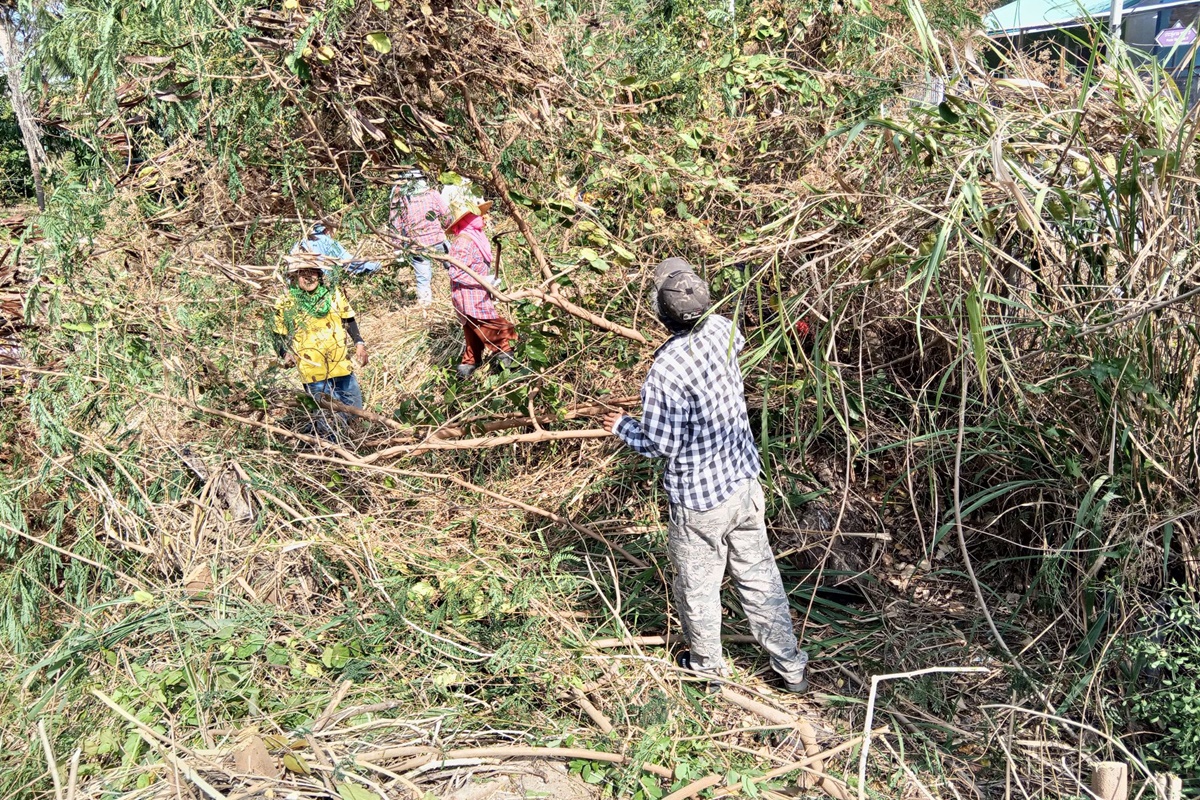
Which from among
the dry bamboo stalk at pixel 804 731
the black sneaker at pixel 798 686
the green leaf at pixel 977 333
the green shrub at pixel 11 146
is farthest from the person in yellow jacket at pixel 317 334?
the green shrub at pixel 11 146

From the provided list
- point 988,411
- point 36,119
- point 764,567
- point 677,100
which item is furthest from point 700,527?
point 36,119

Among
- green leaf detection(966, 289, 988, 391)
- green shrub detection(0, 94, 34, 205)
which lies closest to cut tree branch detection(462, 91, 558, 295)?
green leaf detection(966, 289, 988, 391)

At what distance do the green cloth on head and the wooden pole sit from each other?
359 centimetres

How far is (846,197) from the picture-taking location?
3420 millimetres

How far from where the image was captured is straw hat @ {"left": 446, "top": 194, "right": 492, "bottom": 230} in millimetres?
4062

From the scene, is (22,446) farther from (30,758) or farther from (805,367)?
(805,367)

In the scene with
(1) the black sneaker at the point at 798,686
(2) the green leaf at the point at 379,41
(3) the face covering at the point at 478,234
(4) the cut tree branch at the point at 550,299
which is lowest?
(1) the black sneaker at the point at 798,686

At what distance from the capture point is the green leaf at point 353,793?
272 centimetres

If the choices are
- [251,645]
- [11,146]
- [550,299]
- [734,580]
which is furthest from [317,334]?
[11,146]

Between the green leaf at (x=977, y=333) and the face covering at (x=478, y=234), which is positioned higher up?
the green leaf at (x=977, y=333)

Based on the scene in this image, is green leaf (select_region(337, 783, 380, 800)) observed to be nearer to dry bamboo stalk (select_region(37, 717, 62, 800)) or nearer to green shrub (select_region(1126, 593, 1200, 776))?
dry bamboo stalk (select_region(37, 717, 62, 800))

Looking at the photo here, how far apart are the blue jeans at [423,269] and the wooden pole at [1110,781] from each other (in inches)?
116

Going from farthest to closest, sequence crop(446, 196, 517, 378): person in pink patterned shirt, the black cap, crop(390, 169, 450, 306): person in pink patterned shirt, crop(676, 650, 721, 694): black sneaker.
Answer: crop(446, 196, 517, 378): person in pink patterned shirt
crop(390, 169, 450, 306): person in pink patterned shirt
crop(676, 650, 721, 694): black sneaker
the black cap

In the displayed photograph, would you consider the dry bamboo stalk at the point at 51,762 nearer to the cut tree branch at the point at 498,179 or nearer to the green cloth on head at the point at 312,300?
the green cloth on head at the point at 312,300
